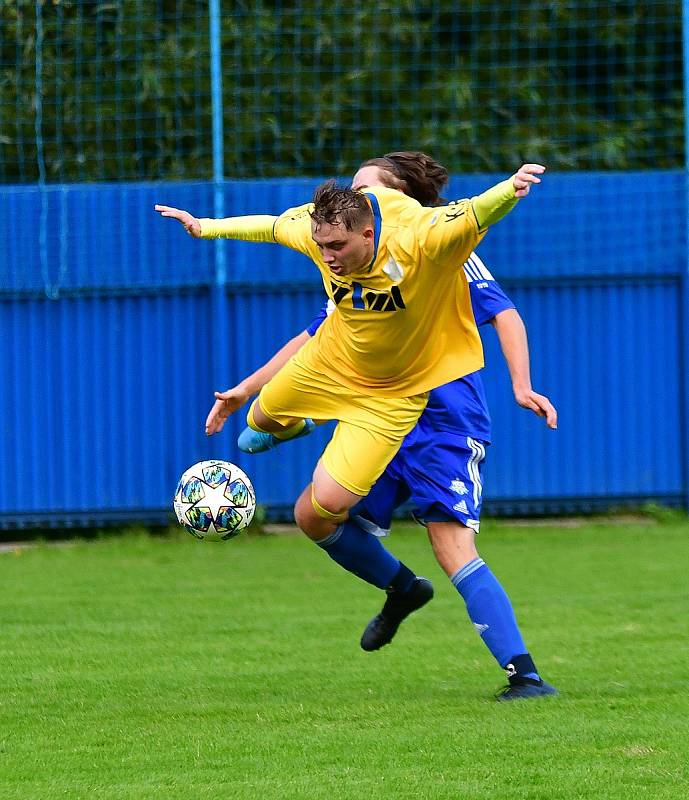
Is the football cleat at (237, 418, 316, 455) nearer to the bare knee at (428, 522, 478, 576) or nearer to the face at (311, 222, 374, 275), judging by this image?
the bare knee at (428, 522, 478, 576)

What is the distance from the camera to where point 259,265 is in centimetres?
1160

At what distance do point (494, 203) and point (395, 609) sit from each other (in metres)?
2.01

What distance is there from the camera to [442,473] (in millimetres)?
5984

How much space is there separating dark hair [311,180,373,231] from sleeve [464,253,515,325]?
0.58m

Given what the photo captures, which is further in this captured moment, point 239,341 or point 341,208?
point 239,341

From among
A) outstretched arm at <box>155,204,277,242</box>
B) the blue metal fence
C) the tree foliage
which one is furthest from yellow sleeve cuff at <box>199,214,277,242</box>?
the tree foliage

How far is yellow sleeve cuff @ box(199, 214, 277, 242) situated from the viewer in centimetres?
617

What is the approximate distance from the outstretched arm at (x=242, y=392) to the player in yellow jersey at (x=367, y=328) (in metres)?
0.09

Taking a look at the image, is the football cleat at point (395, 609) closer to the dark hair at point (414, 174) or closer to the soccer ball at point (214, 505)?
the soccer ball at point (214, 505)

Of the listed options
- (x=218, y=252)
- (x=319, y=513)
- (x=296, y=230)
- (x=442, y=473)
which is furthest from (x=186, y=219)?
(x=218, y=252)

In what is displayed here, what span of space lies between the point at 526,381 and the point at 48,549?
251 inches

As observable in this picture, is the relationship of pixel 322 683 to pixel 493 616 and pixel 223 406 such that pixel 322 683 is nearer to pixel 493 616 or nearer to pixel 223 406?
pixel 493 616

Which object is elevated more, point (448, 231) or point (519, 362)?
point (448, 231)

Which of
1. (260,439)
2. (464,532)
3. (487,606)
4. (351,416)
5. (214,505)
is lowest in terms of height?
(487,606)
